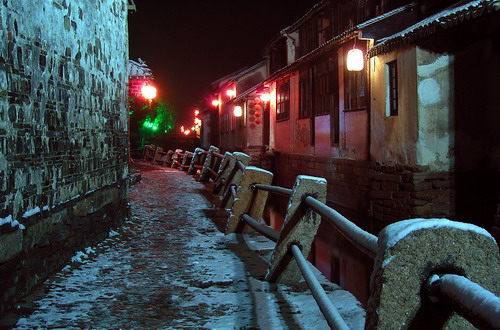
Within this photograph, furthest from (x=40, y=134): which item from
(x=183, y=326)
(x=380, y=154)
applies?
(x=380, y=154)

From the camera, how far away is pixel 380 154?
42.9ft

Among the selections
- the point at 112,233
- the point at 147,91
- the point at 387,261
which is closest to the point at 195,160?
the point at 147,91

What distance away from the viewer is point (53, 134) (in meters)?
4.77

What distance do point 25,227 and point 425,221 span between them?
3.55m

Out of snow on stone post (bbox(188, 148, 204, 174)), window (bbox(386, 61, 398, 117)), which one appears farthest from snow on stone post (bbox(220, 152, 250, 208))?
snow on stone post (bbox(188, 148, 204, 174))

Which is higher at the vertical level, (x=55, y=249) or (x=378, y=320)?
(x=378, y=320)

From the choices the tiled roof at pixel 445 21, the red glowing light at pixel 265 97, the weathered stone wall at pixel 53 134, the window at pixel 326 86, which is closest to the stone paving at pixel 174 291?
the weathered stone wall at pixel 53 134

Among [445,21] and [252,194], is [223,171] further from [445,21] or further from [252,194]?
[445,21]

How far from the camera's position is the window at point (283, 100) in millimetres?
21844

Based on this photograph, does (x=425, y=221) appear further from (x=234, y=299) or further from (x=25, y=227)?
(x=25, y=227)

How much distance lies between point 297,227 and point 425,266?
7.94ft

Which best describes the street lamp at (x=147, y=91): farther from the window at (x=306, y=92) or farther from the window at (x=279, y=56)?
the window at (x=279, y=56)

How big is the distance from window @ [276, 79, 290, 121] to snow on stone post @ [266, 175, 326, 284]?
17.7 meters

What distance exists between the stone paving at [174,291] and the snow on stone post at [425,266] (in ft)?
5.52
